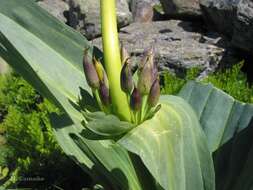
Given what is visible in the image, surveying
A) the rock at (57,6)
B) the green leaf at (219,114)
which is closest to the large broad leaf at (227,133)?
the green leaf at (219,114)

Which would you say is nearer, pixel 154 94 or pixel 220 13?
pixel 154 94

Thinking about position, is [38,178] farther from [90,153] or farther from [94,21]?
[94,21]

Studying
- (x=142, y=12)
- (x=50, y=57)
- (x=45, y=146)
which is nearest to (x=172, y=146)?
(x=50, y=57)

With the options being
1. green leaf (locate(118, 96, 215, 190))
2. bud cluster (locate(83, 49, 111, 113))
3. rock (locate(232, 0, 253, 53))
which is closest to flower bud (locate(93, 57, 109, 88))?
bud cluster (locate(83, 49, 111, 113))

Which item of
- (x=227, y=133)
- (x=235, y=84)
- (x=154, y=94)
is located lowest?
(x=235, y=84)

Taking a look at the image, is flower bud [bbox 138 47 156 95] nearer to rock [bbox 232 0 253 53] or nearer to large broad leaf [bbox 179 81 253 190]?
large broad leaf [bbox 179 81 253 190]

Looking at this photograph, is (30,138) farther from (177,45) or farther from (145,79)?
(145,79)

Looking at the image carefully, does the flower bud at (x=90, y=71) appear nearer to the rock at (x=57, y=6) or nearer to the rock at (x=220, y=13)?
the rock at (x=220, y=13)
